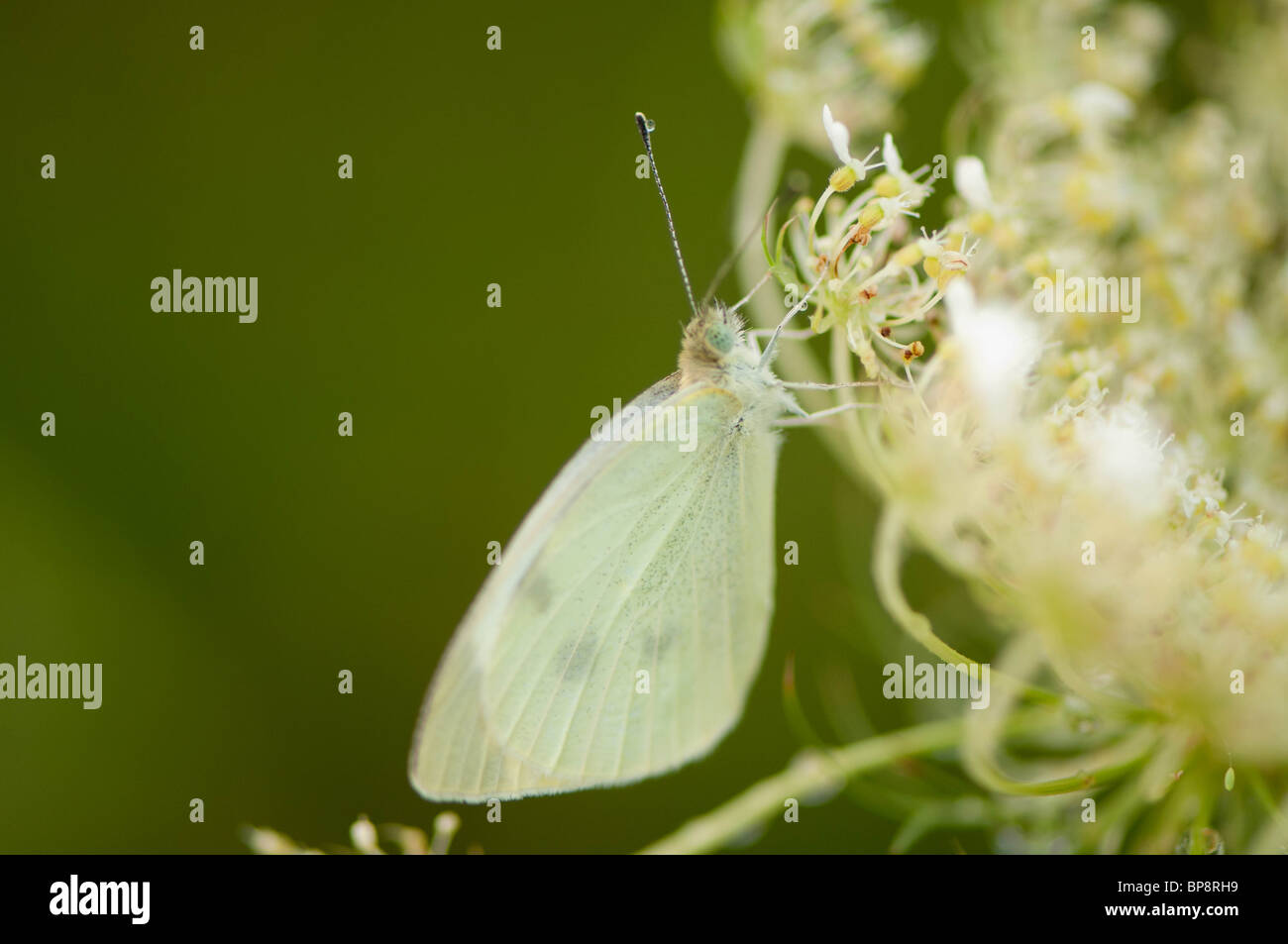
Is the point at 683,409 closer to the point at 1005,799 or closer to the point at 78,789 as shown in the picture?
the point at 1005,799

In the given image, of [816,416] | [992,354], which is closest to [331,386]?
[816,416]

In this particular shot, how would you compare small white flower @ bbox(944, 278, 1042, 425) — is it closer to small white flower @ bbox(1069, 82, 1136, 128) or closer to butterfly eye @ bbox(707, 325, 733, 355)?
butterfly eye @ bbox(707, 325, 733, 355)

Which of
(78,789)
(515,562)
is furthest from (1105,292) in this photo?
(78,789)

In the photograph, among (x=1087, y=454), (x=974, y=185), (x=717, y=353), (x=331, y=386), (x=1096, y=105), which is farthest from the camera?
(x=331, y=386)

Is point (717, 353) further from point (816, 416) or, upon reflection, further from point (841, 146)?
point (841, 146)

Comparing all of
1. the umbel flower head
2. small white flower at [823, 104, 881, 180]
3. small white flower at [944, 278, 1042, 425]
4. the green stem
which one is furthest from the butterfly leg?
the green stem
